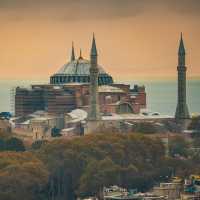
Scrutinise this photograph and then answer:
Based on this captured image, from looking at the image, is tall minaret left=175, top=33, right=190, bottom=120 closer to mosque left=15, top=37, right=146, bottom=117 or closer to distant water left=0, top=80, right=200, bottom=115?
mosque left=15, top=37, right=146, bottom=117

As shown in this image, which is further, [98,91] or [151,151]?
[98,91]

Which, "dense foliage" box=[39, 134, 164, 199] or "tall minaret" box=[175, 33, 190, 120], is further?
"tall minaret" box=[175, 33, 190, 120]

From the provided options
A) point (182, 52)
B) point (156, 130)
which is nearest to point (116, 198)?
point (156, 130)

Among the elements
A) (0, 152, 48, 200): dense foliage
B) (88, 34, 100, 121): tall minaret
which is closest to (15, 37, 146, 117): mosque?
(88, 34, 100, 121): tall minaret

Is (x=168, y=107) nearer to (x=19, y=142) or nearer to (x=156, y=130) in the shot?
(x=156, y=130)

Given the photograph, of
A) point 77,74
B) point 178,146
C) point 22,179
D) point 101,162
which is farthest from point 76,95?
point 22,179

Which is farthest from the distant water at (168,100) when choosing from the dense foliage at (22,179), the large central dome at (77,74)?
the dense foliage at (22,179)

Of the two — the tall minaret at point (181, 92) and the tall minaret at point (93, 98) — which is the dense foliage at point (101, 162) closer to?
the tall minaret at point (93, 98)

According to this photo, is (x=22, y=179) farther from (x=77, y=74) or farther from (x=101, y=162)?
(x=77, y=74)
